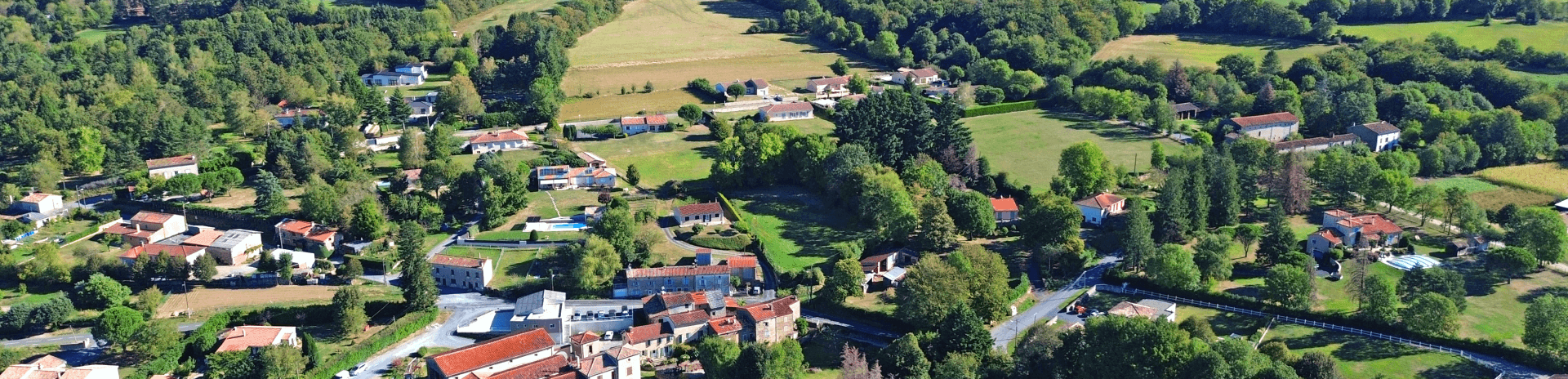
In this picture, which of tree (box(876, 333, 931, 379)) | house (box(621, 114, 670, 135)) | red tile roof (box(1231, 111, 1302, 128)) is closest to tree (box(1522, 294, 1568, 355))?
tree (box(876, 333, 931, 379))

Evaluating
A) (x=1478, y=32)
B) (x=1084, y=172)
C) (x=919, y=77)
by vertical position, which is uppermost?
(x=1478, y=32)

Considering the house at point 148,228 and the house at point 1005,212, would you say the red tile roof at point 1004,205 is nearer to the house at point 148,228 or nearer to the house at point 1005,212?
the house at point 1005,212

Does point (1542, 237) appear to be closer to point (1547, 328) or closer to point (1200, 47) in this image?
point (1547, 328)

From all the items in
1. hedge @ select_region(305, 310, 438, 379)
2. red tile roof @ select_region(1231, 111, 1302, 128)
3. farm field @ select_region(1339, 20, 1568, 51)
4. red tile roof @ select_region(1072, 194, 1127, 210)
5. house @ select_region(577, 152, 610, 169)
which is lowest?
hedge @ select_region(305, 310, 438, 379)

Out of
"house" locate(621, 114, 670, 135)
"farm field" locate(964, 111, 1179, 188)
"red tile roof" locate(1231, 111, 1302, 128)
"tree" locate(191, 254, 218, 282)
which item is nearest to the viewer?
"tree" locate(191, 254, 218, 282)

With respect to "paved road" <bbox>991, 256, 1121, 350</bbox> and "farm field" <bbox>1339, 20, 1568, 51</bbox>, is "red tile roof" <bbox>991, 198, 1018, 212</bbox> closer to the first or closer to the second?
"paved road" <bbox>991, 256, 1121, 350</bbox>

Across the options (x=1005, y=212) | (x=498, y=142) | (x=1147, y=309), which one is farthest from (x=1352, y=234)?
(x=498, y=142)
